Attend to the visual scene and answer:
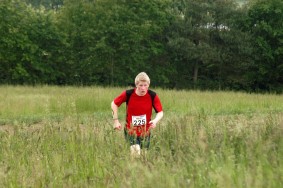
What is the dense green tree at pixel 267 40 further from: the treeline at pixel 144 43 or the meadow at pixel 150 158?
the meadow at pixel 150 158

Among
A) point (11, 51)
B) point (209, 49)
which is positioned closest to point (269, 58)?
point (209, 49)

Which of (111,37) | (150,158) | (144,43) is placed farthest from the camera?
(144,43)

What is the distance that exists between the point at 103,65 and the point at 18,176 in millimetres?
25149

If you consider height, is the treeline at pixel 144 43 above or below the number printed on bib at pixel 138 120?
above

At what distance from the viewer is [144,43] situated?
3039 cm

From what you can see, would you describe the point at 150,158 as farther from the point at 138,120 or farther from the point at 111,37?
the point at 111,37

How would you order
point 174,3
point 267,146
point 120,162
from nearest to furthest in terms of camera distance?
point 267,146 → point 120,162 → point 174,3

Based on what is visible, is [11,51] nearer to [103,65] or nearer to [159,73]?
[103,65]

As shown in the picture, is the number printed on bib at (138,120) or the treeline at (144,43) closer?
the number printed on bib at (138,120)

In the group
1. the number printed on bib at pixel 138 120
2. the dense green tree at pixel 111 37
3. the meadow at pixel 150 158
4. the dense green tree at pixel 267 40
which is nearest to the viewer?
the meadow at pixel 150 158

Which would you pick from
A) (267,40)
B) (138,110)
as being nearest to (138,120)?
(138,110)

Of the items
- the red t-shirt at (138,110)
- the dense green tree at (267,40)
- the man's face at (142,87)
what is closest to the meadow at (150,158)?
the red t-shirt at (138,110)

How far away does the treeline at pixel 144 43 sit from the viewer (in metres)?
28.0

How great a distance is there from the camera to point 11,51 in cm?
2719
